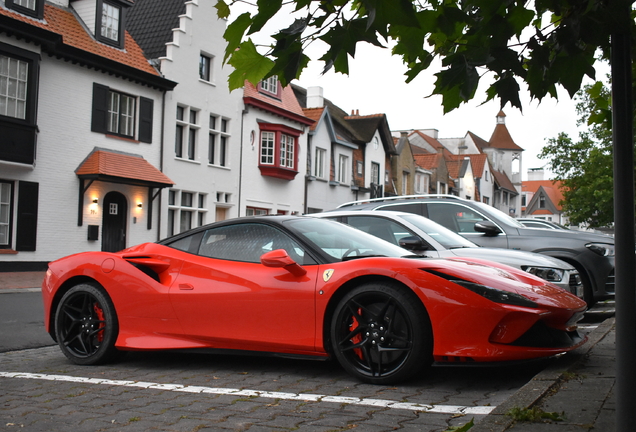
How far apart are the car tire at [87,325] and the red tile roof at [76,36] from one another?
15.4m

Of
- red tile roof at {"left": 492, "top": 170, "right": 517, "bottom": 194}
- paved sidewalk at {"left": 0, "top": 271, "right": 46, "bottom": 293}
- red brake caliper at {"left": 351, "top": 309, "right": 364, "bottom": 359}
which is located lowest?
paved sidewalk at {"left": 0, "top": 271, "right": 46, "bottom": 293}

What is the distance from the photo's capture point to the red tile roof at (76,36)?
20492mm

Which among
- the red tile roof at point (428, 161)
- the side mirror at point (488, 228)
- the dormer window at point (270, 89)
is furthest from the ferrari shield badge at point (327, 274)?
the red tile roof at point (428, 161)

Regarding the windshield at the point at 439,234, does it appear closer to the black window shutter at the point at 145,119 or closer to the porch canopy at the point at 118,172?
the porch canopy at the point at 118,172

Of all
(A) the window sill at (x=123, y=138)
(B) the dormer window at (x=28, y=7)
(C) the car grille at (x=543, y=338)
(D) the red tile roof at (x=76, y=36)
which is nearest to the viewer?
(C) the car grille at (x=543, y=338)

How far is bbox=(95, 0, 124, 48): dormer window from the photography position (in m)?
22.8

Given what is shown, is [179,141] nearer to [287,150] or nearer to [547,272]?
[287,150]

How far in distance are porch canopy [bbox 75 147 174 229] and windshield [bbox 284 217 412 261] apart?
16271mm

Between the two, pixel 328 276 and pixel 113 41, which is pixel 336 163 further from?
pixel 328 276

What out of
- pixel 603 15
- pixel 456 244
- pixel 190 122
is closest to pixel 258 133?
pixel 190 122

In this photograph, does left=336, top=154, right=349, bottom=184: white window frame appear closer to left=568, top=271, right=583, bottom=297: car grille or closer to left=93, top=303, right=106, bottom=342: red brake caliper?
left=568, top=271, right=583, bottom=297: car grille

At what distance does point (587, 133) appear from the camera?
4803cm

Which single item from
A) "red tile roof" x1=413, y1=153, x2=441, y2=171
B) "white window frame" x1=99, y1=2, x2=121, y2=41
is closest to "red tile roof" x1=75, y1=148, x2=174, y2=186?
"white window frame" x1=99, y1=2, x2=121, y2=41

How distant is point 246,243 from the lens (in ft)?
18.6
